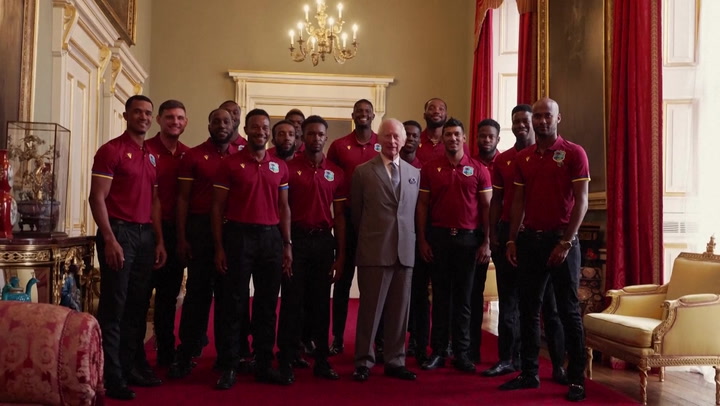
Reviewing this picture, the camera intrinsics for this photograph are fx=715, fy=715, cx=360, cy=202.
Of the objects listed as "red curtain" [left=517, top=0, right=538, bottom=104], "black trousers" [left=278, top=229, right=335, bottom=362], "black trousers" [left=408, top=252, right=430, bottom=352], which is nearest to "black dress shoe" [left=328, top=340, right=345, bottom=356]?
"black trousers" [left=408, top=252, right=430, bottom=352]

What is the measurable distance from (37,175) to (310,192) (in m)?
1.68

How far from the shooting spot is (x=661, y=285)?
489 centimetres

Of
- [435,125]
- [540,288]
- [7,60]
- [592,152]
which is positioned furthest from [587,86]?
[7,60]

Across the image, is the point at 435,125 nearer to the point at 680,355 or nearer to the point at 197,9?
the point at 680,355

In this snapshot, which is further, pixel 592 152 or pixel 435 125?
pixel 592 152

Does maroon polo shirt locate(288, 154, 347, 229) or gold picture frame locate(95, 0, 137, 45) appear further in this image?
gold picture frame locate(95, 0, 137, 45)

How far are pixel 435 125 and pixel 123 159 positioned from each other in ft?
8.43

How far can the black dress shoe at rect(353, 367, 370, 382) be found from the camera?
439cm

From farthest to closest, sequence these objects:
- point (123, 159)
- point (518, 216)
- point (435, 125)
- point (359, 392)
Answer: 1. point (435, 125)
2. point (518, 216)
3. point (359, 392)
4. point (123, 159)

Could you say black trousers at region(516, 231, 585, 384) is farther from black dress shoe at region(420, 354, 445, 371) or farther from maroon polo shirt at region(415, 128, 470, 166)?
maroon polo shirt at region(415, 128, 470, 166)

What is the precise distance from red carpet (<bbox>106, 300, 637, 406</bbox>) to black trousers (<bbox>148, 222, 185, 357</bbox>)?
23 centimetres

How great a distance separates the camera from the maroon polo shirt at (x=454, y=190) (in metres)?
4.78

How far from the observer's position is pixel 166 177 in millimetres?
4648

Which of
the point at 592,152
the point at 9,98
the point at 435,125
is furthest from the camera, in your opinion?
the point at 592,152
